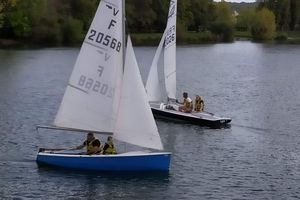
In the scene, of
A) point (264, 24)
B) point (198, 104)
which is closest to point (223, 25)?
point (264, 24)

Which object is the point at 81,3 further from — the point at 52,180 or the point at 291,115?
the point at 52,180

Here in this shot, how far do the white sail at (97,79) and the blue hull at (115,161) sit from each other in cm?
138

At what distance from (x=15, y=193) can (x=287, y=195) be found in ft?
38.5

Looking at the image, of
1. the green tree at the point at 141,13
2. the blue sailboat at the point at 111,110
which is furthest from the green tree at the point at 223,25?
the blue sailboat at the point at 111,110

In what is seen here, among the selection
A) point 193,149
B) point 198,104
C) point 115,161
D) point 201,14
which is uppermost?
point 201,14

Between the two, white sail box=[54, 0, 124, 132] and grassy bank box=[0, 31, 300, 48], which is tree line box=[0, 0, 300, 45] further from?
white sail box=[54, 0, 124, 132]

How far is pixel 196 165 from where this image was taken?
31359mm

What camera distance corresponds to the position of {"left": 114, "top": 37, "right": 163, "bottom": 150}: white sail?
92.4ft

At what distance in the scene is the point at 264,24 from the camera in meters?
174

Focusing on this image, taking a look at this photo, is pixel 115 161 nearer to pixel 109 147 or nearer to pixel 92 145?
pixel 109 147

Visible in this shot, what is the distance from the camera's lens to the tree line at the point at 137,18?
131513 millimetres

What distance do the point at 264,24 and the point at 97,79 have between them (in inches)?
5961

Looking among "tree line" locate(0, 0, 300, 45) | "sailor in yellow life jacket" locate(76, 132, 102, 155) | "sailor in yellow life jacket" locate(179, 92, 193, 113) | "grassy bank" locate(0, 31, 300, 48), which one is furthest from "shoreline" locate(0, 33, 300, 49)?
"sailor in yellow life jacket" locate(76, 132, 102, 155)

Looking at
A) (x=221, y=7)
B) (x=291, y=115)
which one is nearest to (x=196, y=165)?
(x=291, y=115)
